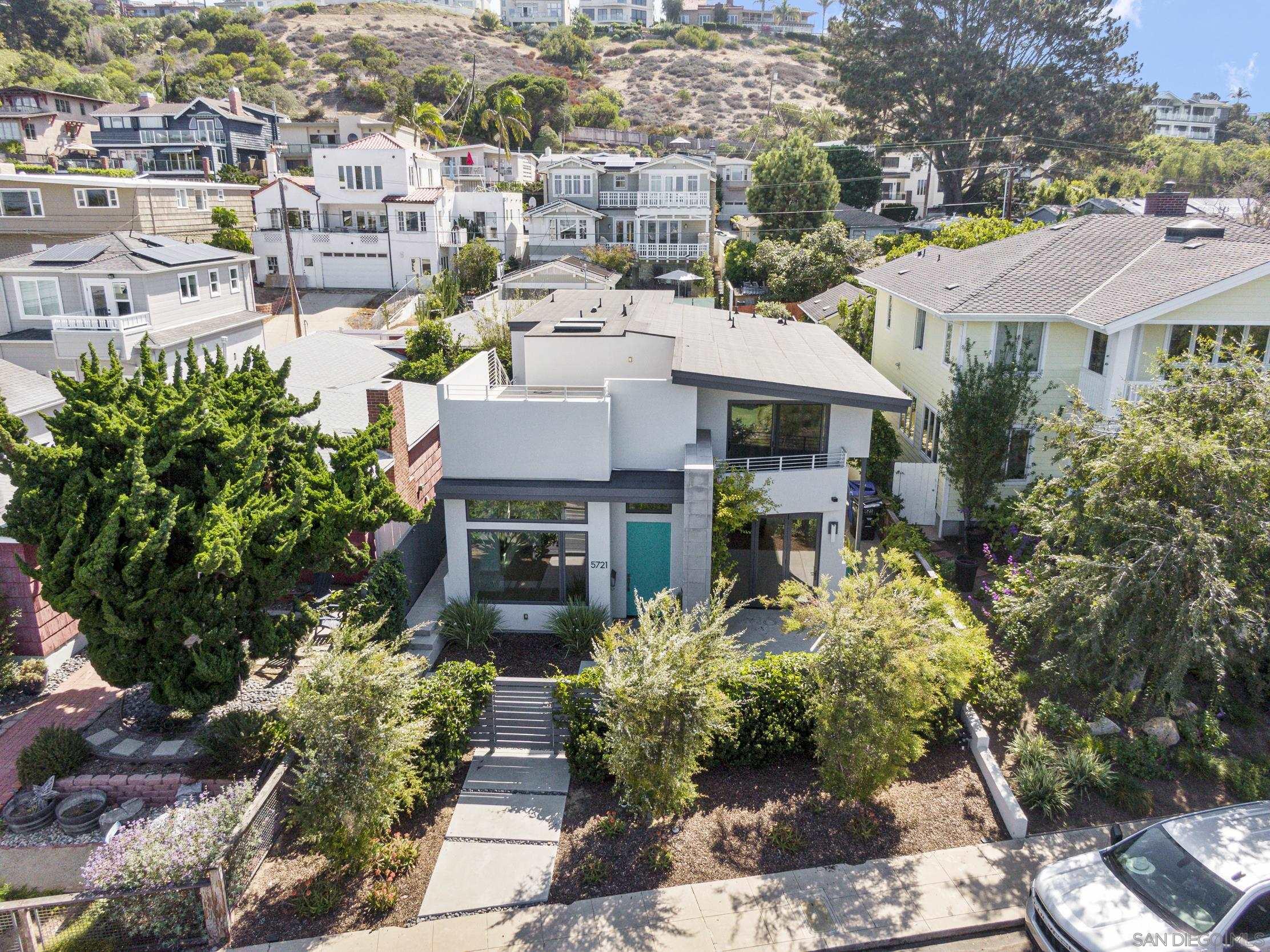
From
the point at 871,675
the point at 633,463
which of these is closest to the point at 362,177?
the point at 633,463

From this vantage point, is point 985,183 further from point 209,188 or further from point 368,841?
point 368,841

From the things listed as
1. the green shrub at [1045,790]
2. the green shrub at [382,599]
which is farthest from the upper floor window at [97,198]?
the green shrub at [1045,790]

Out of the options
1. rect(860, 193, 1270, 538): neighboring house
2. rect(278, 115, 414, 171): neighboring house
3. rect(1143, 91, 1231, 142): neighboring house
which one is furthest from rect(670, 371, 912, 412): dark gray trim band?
rect(1143, 91, 1231, 142): neighboring house

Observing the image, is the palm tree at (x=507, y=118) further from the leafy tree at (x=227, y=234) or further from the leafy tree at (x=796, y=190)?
the leafy tree at (x=227, y=234)

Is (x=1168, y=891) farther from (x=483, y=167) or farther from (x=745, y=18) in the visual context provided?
(x=745, y=18)

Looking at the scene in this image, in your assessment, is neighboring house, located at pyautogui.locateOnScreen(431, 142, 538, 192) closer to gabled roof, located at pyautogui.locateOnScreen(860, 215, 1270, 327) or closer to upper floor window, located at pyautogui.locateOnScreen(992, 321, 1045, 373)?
gabled roof, located at pyautogui.locateOnScreen(860, 215, 1270, 327)

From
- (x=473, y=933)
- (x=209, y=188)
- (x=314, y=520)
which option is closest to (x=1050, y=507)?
(x=473, y=933)
